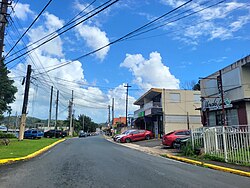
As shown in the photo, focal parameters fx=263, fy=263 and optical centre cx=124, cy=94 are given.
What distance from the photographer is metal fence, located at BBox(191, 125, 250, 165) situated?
442 inches

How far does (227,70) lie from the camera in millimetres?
22344

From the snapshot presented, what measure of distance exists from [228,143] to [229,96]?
10.7 m

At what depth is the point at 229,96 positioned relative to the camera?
21.8 metres

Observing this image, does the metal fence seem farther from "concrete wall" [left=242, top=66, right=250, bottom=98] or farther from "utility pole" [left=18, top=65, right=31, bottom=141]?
"utility pole" [left=18, top=65, right=31, bottom=141]

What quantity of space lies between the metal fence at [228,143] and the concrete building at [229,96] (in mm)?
6440

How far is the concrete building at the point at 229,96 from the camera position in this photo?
20062 mm

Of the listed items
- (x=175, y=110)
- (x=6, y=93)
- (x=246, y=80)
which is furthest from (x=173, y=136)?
(x=6, y=93)

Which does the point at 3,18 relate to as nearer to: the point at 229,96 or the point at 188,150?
the point at 188,150

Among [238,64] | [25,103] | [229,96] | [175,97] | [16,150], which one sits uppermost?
[238,64]

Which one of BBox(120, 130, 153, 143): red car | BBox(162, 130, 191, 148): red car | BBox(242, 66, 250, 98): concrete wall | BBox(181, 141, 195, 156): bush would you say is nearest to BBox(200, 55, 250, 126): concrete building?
BBox(242, 66, 250, 98): concrete wall

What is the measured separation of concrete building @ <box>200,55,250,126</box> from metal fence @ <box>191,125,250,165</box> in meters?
6.44

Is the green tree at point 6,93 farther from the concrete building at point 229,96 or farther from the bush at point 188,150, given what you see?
the bush at point 188,150

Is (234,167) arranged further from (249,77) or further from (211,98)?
(211,98)

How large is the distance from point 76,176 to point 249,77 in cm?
1700
